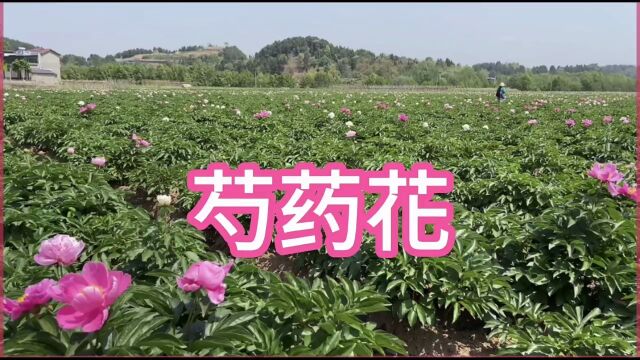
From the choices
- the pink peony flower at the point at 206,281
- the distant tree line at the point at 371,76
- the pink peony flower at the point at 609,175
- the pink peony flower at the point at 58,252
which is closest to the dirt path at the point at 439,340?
the pink peony flower at the point at 609,175

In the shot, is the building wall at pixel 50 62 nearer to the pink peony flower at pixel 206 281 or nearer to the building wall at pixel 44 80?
the building wall at pixel 44 80

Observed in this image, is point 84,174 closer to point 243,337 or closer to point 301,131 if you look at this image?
point 243,337

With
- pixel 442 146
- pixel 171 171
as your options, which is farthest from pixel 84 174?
pixel 442 146

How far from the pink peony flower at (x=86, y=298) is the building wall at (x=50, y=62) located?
277 feet

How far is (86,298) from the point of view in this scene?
4.34 ft

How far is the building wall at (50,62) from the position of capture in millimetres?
74062

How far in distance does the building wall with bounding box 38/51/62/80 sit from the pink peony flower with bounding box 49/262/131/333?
84558mm

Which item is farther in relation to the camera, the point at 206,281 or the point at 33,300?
the point at 206,281

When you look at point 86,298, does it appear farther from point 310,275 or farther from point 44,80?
point 44,80

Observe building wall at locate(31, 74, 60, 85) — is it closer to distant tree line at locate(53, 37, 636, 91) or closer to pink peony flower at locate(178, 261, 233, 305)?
distant tree line at locate(53, 37, 636, 91)

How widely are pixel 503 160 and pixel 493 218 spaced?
6.68 feet

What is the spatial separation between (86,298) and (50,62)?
8885 centimetres

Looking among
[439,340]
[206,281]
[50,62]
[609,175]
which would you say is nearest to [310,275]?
[439,340]

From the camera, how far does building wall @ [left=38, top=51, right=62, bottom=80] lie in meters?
74.1
